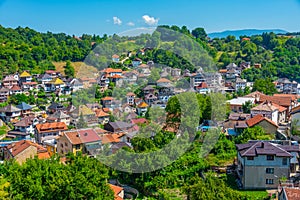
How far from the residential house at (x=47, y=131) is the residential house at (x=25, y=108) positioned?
3962 mm

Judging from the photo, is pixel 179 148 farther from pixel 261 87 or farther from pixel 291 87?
pixel 291 87

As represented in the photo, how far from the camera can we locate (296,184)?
6.63m

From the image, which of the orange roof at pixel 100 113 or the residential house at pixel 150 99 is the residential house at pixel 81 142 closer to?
the orange roof at pixel 100 113

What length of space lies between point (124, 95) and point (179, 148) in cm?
868

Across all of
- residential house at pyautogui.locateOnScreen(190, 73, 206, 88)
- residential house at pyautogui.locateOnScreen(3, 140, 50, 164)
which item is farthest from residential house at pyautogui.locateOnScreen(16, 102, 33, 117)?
residential house at pyautogui.locateOnScreen(190, 73, 206, 88)

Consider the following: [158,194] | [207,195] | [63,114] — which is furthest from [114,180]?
[63,114]

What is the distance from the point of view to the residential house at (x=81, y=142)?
373 inches

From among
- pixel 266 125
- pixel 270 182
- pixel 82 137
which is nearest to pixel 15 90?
pixel 82 137

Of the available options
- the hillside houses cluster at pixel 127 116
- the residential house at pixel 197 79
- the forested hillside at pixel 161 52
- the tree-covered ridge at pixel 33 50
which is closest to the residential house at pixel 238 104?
the hillside houses cluster at pixel 127 116

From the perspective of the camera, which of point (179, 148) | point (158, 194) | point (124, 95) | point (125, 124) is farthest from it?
point (124, 95)

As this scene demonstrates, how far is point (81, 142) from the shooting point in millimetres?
9453

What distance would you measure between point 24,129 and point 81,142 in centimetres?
443

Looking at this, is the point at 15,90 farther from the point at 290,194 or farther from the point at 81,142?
the point at 290,194

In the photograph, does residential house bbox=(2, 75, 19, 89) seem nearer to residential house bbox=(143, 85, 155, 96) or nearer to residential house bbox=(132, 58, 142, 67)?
residential house bbox=(132, 58, 142, 67)
